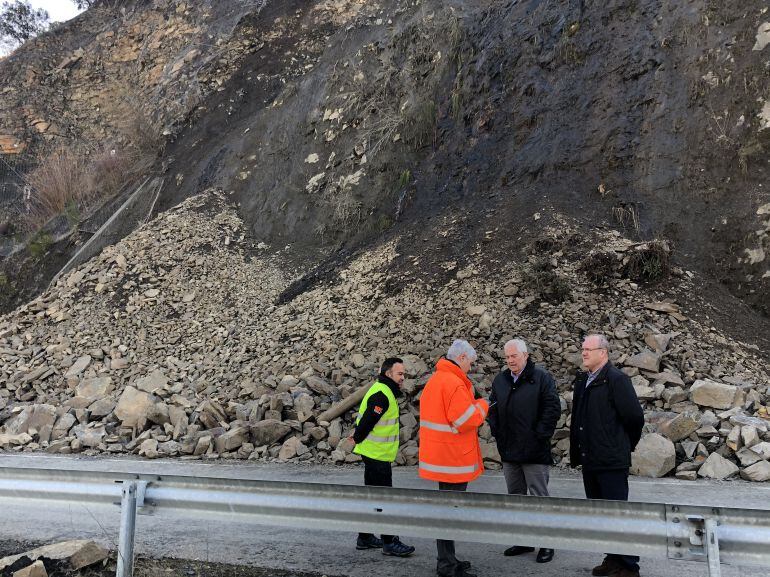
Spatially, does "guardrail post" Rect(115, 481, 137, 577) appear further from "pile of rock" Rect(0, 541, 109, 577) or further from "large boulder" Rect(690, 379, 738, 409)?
"large boulder" Rect(690, 379, 738, 409)

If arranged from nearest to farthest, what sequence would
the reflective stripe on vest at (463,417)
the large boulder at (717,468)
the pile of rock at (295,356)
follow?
the reflective stripe on vest at (463,417) < the large boulder at (717,468) < the pile of rock at (295,356)

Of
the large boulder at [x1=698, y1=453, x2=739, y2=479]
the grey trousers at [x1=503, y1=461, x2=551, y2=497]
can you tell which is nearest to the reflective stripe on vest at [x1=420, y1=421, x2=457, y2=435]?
the grey trousers at [x1=503, y1=461, x2=551, y2=497]

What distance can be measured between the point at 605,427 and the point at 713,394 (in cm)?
462

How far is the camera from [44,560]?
4.42 meters

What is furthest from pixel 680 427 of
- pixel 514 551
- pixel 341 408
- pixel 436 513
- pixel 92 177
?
pixel 92 177

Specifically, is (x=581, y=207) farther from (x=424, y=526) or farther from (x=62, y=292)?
(x=62, y=292)

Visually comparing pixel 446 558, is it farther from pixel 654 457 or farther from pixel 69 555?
pixel 654 457

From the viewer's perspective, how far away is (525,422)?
16.4ft

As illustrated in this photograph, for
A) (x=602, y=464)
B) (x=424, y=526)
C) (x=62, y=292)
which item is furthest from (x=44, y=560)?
(x=62, y=292)

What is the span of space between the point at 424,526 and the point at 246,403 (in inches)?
314

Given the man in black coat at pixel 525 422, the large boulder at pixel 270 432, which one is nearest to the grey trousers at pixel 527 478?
the man in black coat at pixel 525 422

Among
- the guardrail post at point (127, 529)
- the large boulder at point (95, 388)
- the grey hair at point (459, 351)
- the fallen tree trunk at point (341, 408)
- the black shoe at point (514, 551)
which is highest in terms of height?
the large boulder at point (95, 388)

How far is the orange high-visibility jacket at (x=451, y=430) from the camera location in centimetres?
469

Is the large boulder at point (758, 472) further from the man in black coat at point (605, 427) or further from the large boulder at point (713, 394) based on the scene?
the man in black coat at point (605, 427)
